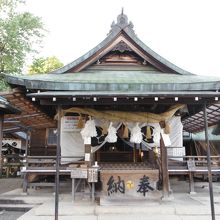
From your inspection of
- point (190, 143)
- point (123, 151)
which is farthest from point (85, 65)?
point (190, 143)

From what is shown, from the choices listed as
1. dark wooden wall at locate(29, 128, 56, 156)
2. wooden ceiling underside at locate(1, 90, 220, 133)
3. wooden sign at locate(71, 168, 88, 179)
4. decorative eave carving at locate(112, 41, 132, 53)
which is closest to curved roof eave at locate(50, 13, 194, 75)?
decorative eave carving at locate(112, 41, 132, 53)

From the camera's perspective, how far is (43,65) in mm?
26016

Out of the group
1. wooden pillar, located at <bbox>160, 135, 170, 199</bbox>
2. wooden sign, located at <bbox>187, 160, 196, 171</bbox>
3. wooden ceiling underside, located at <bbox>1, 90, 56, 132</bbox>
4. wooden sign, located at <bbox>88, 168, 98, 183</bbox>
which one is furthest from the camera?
wooden sign, located at <bbox>187, 160, 196, 171</bbox>

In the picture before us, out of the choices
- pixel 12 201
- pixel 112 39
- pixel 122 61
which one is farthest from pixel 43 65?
pixel 12 201

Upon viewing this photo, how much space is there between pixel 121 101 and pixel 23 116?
5890 millimetres

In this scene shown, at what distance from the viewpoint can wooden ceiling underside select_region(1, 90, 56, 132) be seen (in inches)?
324

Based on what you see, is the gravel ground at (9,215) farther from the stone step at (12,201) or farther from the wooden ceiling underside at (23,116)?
the wooden ceiling underside at (23,116)

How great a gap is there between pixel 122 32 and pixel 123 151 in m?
5.22

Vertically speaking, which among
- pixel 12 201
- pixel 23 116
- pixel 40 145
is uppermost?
pixel 23 116

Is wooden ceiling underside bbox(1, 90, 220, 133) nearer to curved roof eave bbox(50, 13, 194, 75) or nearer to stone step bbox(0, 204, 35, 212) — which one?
curved roof eave bbox(50, 13, 194, 75)

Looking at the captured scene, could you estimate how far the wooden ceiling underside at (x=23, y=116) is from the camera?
824cm

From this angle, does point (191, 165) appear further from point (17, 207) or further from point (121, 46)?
point (17, 207)

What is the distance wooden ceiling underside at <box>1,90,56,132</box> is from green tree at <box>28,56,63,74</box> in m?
11.7

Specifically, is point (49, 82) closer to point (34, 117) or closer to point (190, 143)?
point (34, 117)
